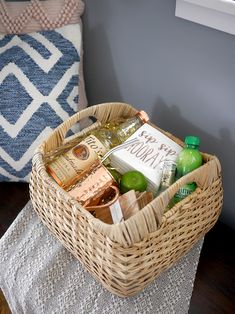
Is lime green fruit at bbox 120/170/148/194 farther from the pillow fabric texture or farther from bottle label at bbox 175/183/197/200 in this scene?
the pillow fabric texture

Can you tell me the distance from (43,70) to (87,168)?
360mm

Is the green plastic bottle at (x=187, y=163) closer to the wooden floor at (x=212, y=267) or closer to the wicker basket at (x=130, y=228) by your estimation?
the wicker basket at (x=130, y=228)

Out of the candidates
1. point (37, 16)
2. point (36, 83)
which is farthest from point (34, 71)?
point (37, 16)

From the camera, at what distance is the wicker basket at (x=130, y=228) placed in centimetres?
67

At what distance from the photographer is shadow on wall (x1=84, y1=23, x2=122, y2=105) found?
3.77 ft

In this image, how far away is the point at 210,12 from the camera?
2.69ft

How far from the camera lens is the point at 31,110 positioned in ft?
3.43

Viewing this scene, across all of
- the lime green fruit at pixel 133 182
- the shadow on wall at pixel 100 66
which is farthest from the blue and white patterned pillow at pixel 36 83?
the lime green fruit at pixel 133 182

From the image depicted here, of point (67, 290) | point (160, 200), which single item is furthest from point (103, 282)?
point (160, 200)

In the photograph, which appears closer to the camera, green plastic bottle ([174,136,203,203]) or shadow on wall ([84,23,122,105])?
green plastic bottle ([174,136,203,203])

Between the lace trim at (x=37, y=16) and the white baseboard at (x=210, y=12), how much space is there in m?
0.34

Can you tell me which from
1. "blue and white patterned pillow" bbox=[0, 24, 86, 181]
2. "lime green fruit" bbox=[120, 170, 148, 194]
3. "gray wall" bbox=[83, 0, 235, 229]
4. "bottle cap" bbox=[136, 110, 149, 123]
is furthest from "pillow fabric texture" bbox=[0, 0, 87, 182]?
"lime green fruit" bbox=[120, 170, 148, 194]

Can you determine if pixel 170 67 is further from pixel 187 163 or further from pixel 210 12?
pixel 187 163

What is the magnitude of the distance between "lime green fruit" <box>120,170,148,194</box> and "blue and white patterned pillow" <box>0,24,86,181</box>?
0.35 meters
